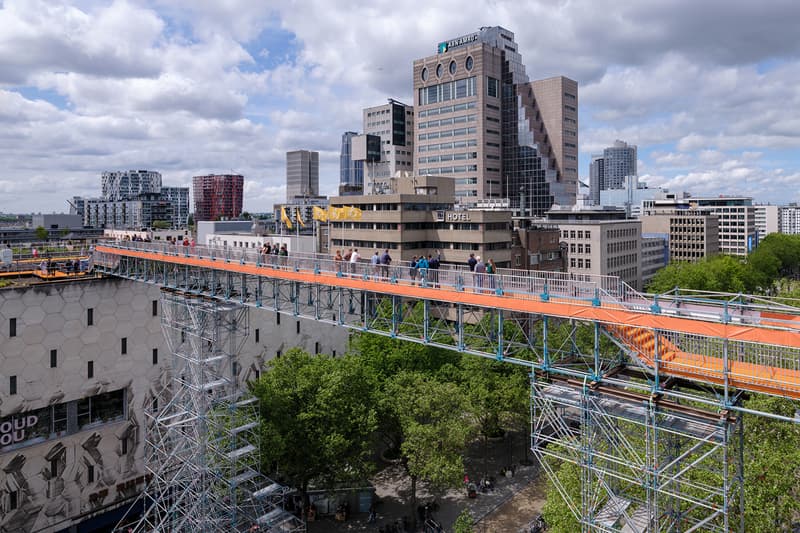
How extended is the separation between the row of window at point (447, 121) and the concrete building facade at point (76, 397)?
95.4 metres

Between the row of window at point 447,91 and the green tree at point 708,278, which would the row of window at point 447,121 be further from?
the green tree at point 708,278

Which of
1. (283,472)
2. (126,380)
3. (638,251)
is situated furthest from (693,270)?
(126,380)

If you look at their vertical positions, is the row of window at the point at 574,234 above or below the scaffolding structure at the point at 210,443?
above

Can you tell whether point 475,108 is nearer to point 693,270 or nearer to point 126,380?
point 693,270

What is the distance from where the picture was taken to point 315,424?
3694 centimetres

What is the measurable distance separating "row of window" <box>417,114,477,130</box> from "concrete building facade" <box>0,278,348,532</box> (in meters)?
95.4

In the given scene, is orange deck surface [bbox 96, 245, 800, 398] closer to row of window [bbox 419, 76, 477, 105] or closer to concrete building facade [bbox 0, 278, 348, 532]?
concrete building facade [bbox 0, 278, 348, 532]

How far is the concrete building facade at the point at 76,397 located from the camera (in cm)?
3744

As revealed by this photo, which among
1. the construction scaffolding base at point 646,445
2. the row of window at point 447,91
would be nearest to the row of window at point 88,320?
the construction scaffolding base at point 646,445

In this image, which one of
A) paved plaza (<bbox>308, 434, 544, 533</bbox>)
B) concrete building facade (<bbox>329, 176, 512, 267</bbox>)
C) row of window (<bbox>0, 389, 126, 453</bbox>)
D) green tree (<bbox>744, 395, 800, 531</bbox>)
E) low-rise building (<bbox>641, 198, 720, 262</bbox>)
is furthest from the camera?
low-rise building (<bbox>641, 198, 720, 262</bbox>)

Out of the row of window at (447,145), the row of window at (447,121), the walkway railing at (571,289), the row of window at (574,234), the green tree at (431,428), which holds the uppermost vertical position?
the row of window at (447,121)

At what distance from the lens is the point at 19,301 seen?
1507 inches

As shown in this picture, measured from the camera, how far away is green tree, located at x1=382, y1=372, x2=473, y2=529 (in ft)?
118

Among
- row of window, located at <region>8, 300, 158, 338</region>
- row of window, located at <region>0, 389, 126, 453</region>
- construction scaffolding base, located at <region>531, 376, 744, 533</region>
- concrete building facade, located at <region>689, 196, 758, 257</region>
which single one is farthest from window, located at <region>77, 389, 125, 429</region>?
concrete building facade, located at <region>689, 196, 758, 257</region>
